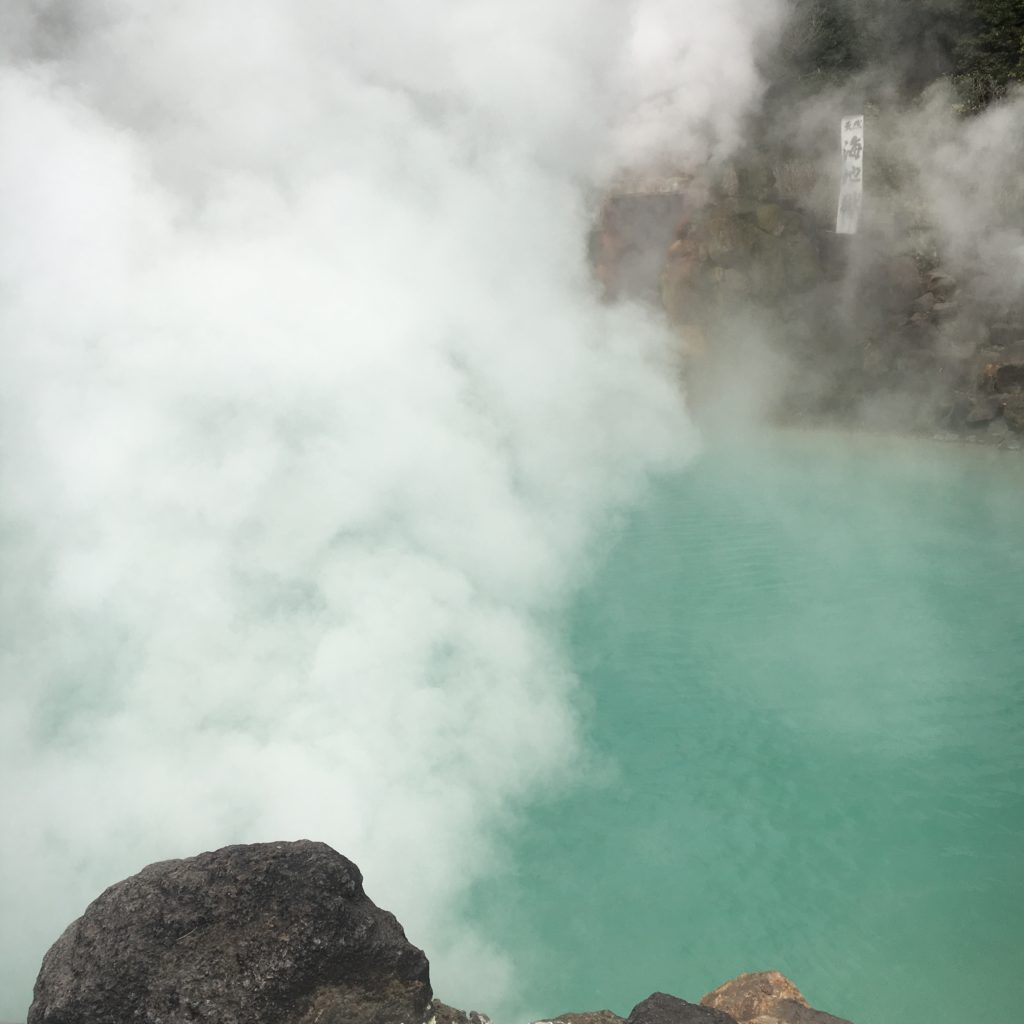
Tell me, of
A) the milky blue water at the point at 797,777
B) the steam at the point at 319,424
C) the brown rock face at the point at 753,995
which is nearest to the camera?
the brown rock face at the point at 753,995

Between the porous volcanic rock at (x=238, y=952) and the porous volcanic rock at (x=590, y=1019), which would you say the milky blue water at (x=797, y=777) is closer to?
the porous volcanic rock at (x=590, y=1019)

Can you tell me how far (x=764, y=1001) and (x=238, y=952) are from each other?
160 centimetres

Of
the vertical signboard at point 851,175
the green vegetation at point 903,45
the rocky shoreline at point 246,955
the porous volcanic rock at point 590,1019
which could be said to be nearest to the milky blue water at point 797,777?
the porous volcanic rock at point 590,1019

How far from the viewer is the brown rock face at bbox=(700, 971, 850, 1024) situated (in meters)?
2.51

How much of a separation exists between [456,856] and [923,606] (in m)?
3.25

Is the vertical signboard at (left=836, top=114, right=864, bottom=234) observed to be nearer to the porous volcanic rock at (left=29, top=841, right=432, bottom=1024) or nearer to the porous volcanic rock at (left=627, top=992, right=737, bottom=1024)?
A: the porous volcanic rock at (left=627, top=992, right=737, bottom=1024)

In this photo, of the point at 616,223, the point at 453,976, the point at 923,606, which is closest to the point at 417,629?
the point at 453,976

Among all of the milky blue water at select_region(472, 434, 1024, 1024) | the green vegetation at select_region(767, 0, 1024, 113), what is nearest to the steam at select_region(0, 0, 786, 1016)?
the milky blue water at select_region(472, 434, 1024, 1024)

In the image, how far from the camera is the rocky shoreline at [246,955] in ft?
6.73

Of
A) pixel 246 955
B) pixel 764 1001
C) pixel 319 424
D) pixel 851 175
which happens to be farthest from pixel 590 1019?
pixel 851 175

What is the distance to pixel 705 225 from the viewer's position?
8.47 meters

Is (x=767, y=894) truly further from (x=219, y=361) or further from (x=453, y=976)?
(x=219, y=361)

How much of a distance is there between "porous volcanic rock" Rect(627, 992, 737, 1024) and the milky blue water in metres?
0.98

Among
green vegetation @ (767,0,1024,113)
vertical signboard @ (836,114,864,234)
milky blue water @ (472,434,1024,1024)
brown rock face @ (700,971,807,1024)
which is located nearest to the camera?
brown rock face @ (700,971,807,1024)
